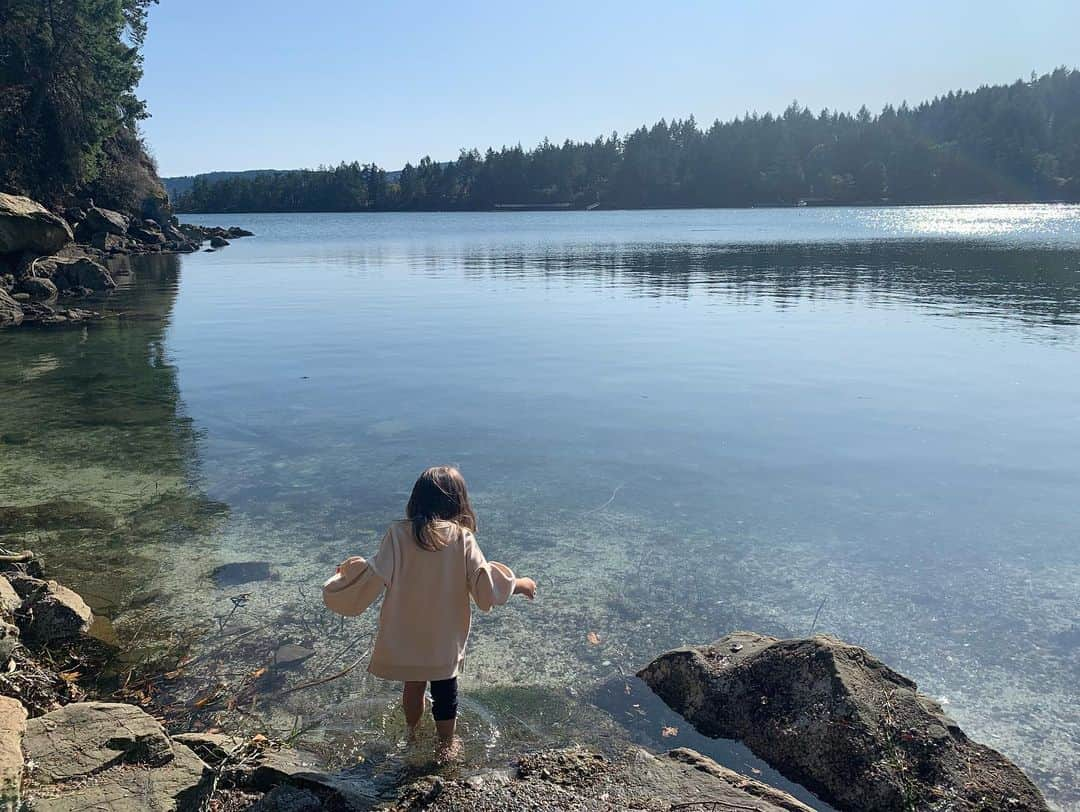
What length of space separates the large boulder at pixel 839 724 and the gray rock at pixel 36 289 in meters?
27.5

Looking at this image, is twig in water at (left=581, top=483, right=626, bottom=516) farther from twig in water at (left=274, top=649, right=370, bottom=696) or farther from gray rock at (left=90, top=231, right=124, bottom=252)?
gray rock at (left=90, top=231, right=124, bottom=252)

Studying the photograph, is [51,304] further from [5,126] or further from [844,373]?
[844,373]

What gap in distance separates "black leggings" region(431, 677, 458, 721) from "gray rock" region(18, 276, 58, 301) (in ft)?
89.2

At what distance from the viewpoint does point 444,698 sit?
445cm

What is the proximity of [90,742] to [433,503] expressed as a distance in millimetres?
1834

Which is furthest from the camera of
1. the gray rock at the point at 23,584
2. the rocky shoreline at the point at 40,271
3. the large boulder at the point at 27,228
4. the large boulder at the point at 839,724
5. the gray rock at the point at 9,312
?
the large boulder at the point at 27,228

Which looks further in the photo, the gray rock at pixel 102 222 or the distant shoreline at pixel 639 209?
the distant shoreline at pixel 639 209

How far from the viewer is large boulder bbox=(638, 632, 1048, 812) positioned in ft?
13.1

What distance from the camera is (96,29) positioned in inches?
1590

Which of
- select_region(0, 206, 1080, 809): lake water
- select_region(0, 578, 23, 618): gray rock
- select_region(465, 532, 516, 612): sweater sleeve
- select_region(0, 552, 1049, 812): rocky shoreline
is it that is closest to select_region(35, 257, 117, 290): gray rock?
select_region(0, 206, 1080, 809): lake water

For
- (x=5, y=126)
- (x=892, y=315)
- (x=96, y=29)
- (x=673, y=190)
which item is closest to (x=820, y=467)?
(x=892, y=315)

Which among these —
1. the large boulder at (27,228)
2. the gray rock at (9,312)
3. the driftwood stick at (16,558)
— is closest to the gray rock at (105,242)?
the large boulder at (27,228)

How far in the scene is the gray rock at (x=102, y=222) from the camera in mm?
50562

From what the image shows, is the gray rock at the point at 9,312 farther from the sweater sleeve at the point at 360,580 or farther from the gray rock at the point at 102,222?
the gray rock at the point at 102,222
